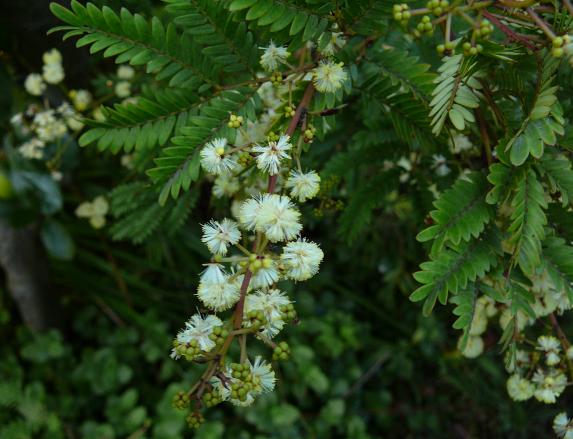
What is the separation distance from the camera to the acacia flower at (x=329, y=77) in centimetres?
77

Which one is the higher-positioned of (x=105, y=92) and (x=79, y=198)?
(x=105, y=92)

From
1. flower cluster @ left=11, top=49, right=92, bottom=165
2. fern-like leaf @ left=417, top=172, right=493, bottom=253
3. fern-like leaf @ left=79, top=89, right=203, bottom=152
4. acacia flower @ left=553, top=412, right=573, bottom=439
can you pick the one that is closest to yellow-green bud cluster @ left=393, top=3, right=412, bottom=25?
fern-like leaf @ left=417, top=172, right=493, bottom=253

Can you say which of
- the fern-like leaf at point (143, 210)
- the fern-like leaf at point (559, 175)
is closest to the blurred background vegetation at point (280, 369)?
the fern-like leaf at point (143, 210)

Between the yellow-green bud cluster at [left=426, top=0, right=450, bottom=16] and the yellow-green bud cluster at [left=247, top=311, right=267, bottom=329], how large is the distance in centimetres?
43

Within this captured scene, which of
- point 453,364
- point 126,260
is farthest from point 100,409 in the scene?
point 453,364

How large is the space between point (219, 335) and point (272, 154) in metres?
0.24

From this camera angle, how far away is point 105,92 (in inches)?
58.1

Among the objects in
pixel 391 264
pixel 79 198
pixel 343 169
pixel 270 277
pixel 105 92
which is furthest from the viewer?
pixel 391 264

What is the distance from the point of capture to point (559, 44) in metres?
0.62

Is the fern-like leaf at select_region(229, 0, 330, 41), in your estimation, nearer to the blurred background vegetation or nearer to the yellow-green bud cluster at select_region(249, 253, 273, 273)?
the yellow-green bud cluster at select_region(249, 253, 273, 273)

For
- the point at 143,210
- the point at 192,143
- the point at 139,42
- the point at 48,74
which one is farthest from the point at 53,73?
the point at 192,143

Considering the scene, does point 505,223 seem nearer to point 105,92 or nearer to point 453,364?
Result: point 105,92

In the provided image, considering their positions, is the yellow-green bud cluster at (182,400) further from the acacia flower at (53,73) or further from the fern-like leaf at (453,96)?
the acacia flower at (53,73)

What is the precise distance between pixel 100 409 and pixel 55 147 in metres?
1.01
